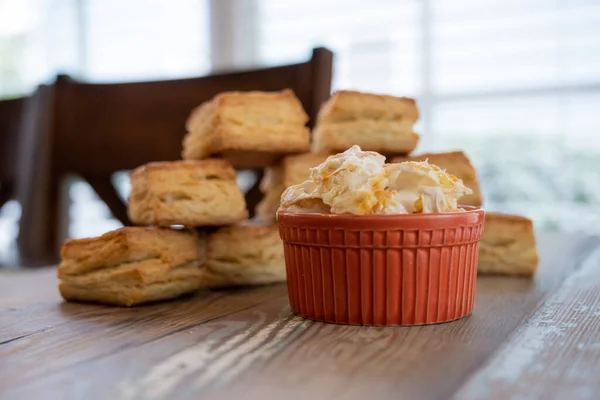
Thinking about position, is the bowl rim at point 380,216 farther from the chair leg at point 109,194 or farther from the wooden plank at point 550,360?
the chair leg at point 109,194

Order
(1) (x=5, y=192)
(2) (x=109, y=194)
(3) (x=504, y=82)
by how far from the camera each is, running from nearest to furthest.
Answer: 1. (2) (x=109, y=194)
2. (1) (x=5, y=192)
3. (3) (x=504, y=82)

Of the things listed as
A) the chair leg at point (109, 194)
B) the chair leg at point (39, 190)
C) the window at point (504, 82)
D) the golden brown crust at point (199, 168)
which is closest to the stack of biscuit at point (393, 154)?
the golden brown crust at point (199, 168)

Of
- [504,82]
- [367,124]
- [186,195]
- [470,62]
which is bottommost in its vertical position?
[186,195]

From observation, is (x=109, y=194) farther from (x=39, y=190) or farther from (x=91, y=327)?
(x=91, y=327)

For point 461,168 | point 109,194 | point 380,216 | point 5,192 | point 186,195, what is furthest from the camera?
point 5,192

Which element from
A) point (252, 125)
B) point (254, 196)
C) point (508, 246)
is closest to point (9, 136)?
point (254, 196)

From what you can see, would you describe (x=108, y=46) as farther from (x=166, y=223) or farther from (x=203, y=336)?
(x=203, y=336)
